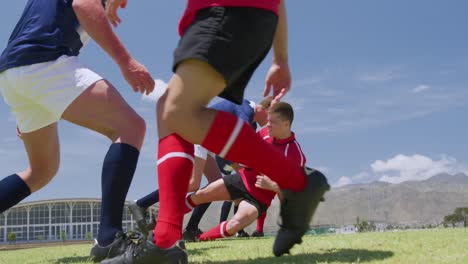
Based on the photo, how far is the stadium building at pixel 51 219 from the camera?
96375 mm

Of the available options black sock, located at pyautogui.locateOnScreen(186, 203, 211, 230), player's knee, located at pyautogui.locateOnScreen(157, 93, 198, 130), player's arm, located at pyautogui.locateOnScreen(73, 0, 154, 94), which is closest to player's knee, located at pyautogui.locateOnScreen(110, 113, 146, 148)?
player's arm, located at pyautogui.locateOnScreen(73, 0, 154, 94)

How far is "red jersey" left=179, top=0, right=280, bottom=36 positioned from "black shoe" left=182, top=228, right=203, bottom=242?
4.48 m

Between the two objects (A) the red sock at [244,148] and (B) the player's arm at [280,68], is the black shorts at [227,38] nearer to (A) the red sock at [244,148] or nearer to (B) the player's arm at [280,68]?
(A) the red sock at [244,148]

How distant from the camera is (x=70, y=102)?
304 centimetres

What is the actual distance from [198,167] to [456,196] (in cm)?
17748

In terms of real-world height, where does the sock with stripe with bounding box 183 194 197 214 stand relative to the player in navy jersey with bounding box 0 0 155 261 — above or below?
below

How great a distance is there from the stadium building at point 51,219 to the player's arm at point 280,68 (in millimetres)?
95903

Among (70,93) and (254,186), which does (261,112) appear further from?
(70,93)

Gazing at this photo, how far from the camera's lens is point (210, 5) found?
7.00ft

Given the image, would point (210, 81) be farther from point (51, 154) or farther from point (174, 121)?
point (51, 154)

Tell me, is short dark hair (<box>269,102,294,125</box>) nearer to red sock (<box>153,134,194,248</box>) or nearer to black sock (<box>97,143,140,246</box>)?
black sock (<box>97,143,140,246</box>)

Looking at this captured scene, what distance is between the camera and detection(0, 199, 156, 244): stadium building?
96375 millimetres

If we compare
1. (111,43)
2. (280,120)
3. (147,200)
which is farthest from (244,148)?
(147,200)

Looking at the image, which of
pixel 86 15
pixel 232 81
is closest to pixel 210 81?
pixel 232 81
